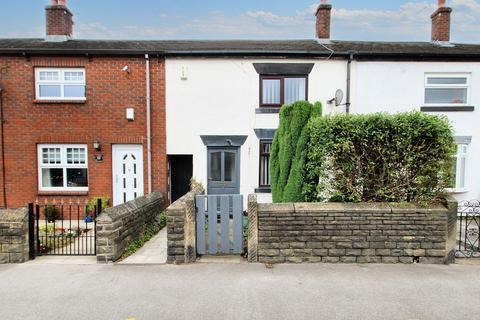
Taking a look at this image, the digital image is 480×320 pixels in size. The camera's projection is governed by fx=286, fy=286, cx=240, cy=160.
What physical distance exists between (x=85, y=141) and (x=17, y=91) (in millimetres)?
2673

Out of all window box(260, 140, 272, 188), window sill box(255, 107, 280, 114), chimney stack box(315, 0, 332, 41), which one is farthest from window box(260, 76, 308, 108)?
chimney stack box(315, 0, 332, 41)

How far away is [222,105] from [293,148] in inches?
164

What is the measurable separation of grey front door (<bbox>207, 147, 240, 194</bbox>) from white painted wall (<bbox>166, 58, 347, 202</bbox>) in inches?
7.1

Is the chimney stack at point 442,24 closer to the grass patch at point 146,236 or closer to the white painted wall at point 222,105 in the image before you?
the white painted wall at point 222,105

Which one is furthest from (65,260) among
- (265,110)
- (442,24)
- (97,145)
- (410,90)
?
(442,24)

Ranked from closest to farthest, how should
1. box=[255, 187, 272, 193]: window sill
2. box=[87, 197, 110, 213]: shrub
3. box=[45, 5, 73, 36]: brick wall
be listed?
box=[87, 197, 110, 213]: shrub, box=[255, 187, 272, 193]: window sill, box=[45, 5, 73, 36]: brick wall

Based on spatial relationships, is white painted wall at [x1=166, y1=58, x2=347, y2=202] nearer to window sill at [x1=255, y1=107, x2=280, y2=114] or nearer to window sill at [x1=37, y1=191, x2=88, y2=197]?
window sill at [x1=255, y1=107, x2=280, y2=114]

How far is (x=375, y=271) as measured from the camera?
467 cm

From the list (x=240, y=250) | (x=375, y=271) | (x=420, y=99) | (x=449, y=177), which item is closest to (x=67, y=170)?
(x=240, y=250)

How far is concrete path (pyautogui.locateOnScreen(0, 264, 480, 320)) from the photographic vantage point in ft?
11.6

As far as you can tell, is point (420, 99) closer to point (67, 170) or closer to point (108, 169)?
point (108, 169)

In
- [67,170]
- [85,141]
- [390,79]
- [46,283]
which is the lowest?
[46,283]

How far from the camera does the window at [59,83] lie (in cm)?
932

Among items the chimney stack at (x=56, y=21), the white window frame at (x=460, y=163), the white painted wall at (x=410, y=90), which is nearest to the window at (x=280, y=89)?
the white painted wall at (x=410, y=90)
